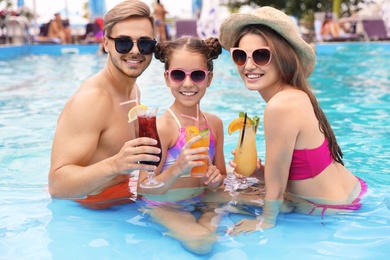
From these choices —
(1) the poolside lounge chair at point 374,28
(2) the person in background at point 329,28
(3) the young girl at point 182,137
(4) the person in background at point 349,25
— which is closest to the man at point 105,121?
(3) the young girl at point 182,137

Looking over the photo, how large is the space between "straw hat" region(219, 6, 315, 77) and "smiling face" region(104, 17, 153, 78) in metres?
0.53

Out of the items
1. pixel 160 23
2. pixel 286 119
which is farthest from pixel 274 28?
pixel 160 23

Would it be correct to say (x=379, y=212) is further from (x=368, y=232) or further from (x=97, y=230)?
(x=97, y=230)

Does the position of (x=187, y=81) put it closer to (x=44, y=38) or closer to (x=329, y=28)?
(x=44, y=38)

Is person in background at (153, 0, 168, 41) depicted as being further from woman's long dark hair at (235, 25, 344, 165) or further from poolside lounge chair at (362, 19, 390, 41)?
woman's long dark hair at (235, 25, 344, 165)

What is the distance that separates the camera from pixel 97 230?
10.5ft

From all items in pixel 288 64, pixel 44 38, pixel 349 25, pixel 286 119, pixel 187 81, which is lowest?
pixel 44 38

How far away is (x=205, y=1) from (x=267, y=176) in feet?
53.2

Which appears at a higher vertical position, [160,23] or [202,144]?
[160,23]

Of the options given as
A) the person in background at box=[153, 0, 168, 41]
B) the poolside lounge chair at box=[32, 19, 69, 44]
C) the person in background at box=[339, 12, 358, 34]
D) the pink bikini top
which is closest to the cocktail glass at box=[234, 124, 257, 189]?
the pink bikini top

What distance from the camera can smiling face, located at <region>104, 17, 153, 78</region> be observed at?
11.2 feet

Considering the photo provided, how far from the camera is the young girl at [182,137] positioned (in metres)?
3.19

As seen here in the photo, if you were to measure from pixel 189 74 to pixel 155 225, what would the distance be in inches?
37.5

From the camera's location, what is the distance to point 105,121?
10.9ft
